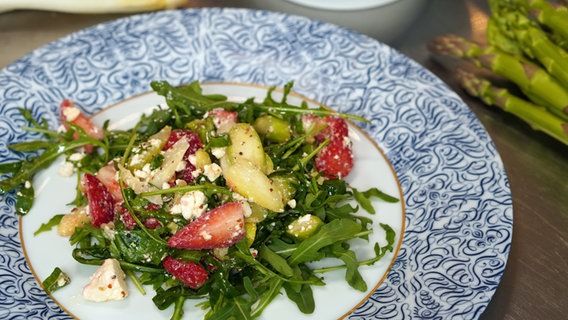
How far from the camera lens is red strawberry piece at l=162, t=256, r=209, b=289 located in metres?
1.69

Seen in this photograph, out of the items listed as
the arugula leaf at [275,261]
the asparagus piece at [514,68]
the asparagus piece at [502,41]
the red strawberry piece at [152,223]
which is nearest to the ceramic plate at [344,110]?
the arugula leaf at [275,261]

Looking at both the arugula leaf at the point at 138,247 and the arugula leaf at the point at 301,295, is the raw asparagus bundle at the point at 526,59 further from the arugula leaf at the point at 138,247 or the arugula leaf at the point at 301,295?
the arugula leaf at the point at 138,247

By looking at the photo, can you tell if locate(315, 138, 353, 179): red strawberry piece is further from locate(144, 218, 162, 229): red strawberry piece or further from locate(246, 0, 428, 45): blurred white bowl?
locate(246, 0, 428, 45): blurred white bowl

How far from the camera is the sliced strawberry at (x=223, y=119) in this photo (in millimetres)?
1970

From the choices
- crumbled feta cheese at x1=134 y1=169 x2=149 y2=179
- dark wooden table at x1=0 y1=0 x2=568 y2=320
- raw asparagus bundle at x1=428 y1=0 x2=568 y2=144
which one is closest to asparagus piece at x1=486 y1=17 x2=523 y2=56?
raw asparagus bundle at x1=428 y1=0 x2=568 y2=144

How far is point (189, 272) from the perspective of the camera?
1693mm

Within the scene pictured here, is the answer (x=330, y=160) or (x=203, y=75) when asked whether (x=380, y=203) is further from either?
(x=203, y=75)

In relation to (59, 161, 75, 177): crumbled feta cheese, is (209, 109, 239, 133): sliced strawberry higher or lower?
higher

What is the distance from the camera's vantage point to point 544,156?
7.86 ft

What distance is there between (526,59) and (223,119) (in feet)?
4.23

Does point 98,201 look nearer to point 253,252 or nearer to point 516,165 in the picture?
point 253,252

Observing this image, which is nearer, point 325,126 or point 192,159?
point 192,159

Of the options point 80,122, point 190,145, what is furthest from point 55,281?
point 80,122

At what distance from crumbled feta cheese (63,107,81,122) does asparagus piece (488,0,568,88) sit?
1699mm
